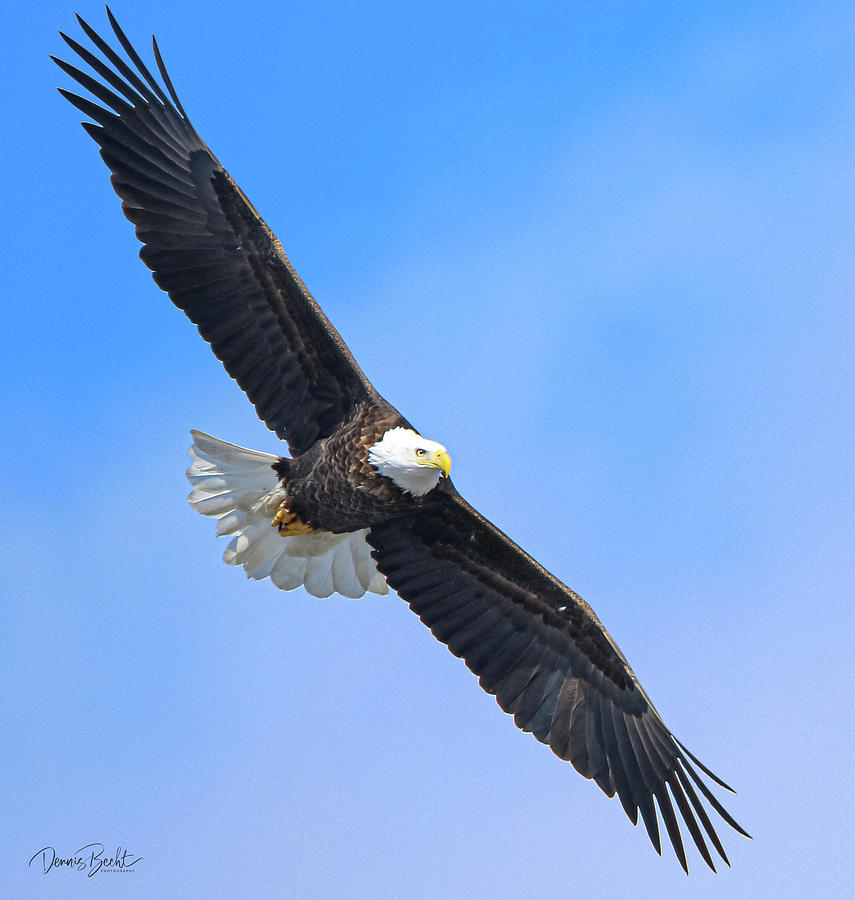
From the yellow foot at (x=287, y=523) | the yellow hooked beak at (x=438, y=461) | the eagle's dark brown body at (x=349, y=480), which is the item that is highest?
the yellow hooked beak at (x=438, y=461)

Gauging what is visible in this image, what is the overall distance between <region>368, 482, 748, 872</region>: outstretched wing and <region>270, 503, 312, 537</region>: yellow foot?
53 cm

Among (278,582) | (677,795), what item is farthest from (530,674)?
(278,582)

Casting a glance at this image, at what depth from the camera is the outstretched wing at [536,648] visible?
10094mm

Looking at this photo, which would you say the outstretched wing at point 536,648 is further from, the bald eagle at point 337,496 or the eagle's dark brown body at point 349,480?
the eagle's dark brown body at point 349,480

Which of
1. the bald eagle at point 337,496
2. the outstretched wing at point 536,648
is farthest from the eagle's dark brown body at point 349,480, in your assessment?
the outstretched wing at point 536,648

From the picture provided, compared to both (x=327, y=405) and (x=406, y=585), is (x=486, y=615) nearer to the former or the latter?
(x=406, y=585)

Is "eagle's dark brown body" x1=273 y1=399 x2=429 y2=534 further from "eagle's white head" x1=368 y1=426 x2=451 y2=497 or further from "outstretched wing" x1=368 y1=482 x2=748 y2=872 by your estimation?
"outstretched wing" x1=368 y1=482 x2=748 y2=872

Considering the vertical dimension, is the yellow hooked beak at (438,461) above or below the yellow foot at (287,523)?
above

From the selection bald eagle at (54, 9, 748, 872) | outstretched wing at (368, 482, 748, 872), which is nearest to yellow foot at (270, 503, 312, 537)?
bald eagle at (54, 9, 748, 872)

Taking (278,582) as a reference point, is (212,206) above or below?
above

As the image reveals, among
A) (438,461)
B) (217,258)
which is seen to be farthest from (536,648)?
(217,258)

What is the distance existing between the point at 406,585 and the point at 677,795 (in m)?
2.41

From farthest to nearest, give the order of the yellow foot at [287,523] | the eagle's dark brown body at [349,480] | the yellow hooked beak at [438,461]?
the yellow foot at [287,523], the eagle's dark brown body at [349,480], the yellow hooked beak at [438,461]

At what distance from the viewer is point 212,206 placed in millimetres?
9555
